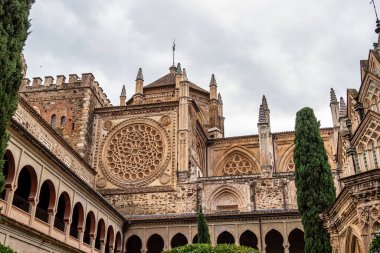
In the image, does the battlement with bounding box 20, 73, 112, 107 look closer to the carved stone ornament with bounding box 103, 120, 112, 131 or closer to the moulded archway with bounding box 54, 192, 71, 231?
the carved stone ornament with bounding box 103, 120, 112, 131

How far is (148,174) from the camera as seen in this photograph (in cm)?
2698

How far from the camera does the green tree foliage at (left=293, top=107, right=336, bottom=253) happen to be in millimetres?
14867

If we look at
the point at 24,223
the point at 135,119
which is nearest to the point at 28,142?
the point at 24,223

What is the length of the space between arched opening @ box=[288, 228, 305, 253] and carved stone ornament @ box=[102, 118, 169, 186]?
8.30 m

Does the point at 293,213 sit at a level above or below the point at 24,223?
above

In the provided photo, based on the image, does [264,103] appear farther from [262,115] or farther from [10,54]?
[10,54]

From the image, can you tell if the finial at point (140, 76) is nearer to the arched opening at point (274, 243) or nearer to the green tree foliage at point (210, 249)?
the arched opening at point (274, 243)

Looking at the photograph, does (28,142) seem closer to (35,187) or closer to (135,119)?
(35,187)

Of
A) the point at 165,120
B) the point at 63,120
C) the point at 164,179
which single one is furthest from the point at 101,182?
the point at 165,120

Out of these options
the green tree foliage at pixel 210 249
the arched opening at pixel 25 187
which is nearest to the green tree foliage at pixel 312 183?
the green tree foliage at pixel 210 249

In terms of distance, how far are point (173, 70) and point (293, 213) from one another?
2068 centimetres

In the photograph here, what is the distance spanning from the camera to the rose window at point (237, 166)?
31.2 metres

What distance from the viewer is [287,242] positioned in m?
23.2

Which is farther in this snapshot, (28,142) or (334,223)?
(28,142)
